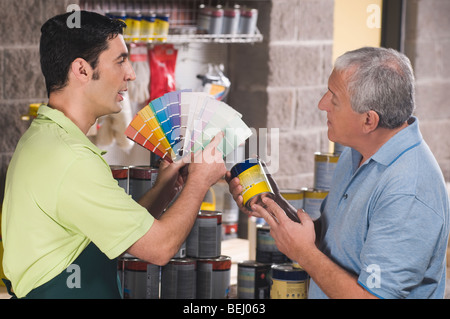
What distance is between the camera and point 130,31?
4016mm

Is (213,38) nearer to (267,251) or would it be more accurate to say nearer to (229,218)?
(229,218)

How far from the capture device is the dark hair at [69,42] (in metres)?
2.03

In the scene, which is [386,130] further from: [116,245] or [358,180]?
[116,245]

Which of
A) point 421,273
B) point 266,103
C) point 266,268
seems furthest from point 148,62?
point 421,273

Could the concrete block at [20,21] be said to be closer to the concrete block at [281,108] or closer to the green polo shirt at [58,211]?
the concrete block at [281,108]

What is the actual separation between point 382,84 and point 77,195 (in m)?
0.79

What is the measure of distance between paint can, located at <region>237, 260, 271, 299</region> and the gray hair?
2.59ft

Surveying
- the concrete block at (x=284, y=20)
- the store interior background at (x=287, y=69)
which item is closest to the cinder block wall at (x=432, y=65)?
the store interior background at (x=287, y=69)

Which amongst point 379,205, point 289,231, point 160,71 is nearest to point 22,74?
point 160,71

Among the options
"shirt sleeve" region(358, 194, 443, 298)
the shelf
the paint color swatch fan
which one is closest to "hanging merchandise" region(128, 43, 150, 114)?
the shelf

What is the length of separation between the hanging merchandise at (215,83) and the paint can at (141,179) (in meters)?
1.99

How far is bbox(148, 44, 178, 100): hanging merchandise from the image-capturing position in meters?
4.37

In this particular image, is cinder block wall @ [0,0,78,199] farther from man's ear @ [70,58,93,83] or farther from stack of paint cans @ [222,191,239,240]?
man's ear @ [70,58,93,83]
